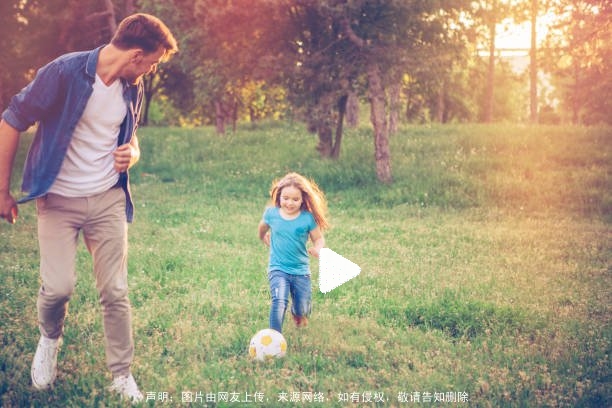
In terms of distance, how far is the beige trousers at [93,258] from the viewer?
4469mm

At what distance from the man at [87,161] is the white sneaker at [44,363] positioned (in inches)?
0.5

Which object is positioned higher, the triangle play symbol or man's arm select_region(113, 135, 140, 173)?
man's arm select_region(113, 135, 140, 173)

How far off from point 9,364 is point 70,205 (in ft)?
6.29

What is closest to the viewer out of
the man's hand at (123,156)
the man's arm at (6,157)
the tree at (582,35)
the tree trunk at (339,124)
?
the man's arm at (6,157)

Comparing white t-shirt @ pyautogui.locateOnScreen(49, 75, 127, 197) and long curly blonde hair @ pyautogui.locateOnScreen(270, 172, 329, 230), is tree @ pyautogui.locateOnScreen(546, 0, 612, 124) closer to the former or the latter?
long curly blonde hair @ pyautogui.locateOnScreen(270, 172, 329, 230)

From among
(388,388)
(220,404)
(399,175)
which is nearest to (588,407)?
(388,388)

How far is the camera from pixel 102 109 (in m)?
4.45

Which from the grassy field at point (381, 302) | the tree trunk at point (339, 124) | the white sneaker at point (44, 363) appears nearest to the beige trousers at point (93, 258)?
the white sneaker at point (44, 363)

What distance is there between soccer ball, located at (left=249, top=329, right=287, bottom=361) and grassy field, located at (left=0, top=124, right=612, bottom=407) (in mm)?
107

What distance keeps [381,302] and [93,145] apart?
157 inches

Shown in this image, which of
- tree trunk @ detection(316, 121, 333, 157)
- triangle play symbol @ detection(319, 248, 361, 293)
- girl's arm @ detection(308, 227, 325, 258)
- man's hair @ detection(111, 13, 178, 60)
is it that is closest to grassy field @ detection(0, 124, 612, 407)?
triangle play symbol @ detection(319, 248, 361, 293)

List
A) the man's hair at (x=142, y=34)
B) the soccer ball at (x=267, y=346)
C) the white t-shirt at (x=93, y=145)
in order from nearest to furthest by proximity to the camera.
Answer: the man's hair at (x=142, y=34)
the white t-shirt at (x=93, y=145)
the soccer ball at (x=267, y=346)

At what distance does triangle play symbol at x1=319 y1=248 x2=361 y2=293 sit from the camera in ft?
25.7

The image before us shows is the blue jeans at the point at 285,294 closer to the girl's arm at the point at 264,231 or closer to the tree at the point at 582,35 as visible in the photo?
the girl's arm at the point at 264,231
